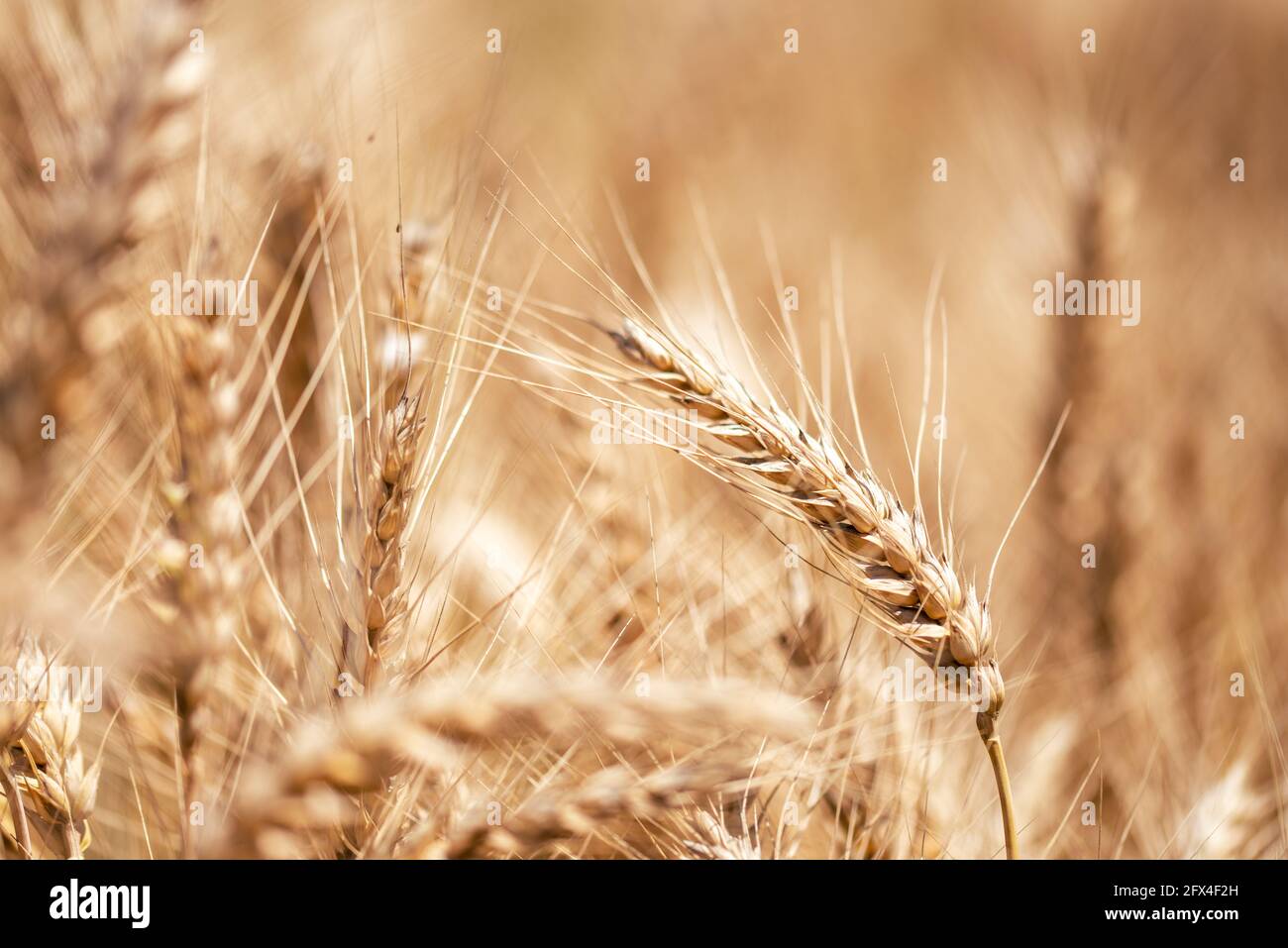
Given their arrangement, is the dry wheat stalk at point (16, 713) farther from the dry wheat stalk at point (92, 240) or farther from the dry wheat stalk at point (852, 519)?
the dry wheat stalk at point (852, 519)

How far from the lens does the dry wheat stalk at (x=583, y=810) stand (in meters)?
0.68

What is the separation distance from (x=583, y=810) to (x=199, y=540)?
1.39 ft

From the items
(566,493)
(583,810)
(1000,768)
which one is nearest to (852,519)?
(1000,768)

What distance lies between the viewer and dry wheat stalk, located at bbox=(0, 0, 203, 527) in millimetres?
568

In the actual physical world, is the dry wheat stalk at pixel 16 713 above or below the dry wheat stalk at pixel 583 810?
above

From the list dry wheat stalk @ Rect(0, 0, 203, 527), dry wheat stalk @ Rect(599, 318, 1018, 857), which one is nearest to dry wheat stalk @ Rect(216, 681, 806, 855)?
dry wheat stalk @ Rect(599, 318, 1018, 857)

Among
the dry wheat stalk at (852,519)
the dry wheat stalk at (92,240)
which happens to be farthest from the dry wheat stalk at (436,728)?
the dry wheat stalk at (92,240)

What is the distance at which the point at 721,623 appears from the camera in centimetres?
100

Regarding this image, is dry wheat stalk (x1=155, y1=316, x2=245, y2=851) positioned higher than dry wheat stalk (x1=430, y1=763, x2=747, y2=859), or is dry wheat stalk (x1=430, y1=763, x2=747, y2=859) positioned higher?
Answer: dry wheat stalk (x1=155, y1=316, x2=245, y2=851)

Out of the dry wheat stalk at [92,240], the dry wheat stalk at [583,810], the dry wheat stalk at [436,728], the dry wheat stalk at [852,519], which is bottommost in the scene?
the dry wheat stalk at [583,810]

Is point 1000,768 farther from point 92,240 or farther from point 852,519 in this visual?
point 92,240

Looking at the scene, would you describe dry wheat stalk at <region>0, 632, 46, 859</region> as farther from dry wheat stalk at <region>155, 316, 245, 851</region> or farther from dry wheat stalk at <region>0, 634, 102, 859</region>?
dry wheat stalk at <region>155, 316, 245, 851</region>
